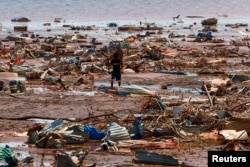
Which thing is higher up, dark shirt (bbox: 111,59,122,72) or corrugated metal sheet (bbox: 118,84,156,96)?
dark shirt (bbox: 111,59,122,72)

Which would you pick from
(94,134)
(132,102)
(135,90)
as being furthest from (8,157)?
(135,90)

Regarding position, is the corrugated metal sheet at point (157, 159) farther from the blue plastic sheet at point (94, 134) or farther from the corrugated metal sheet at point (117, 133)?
the blue plastic sheet at point (94, 134)

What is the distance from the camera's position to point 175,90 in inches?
829

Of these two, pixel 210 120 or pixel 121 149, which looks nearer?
pixel 121 149

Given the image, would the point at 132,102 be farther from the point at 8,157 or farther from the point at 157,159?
the point at 8,157

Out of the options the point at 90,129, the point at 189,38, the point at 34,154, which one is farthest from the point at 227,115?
the point at 189,38

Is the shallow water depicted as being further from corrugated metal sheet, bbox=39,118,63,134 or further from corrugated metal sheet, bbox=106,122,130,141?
corrugated metal sheet, bbox=106,122,130,141

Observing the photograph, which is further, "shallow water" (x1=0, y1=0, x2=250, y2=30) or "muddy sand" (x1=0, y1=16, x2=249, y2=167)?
"shallow water" (x1=0, y1=0, x2=250, y2=30)

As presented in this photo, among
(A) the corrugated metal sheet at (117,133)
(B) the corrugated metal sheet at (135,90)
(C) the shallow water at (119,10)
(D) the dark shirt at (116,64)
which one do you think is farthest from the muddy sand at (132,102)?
(C) the shallow water at (119,10)

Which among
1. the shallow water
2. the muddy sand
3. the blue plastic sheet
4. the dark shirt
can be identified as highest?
the dark shirt

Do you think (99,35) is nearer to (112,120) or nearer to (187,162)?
(112,120)

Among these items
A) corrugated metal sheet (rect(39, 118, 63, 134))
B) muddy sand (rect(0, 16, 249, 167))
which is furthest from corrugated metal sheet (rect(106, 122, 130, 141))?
corrugated metal sheet (rect(39, 118, 63, 134))

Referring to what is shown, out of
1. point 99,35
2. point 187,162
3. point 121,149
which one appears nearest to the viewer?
point 187,162

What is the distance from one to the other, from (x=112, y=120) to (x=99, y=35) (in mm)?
29522
